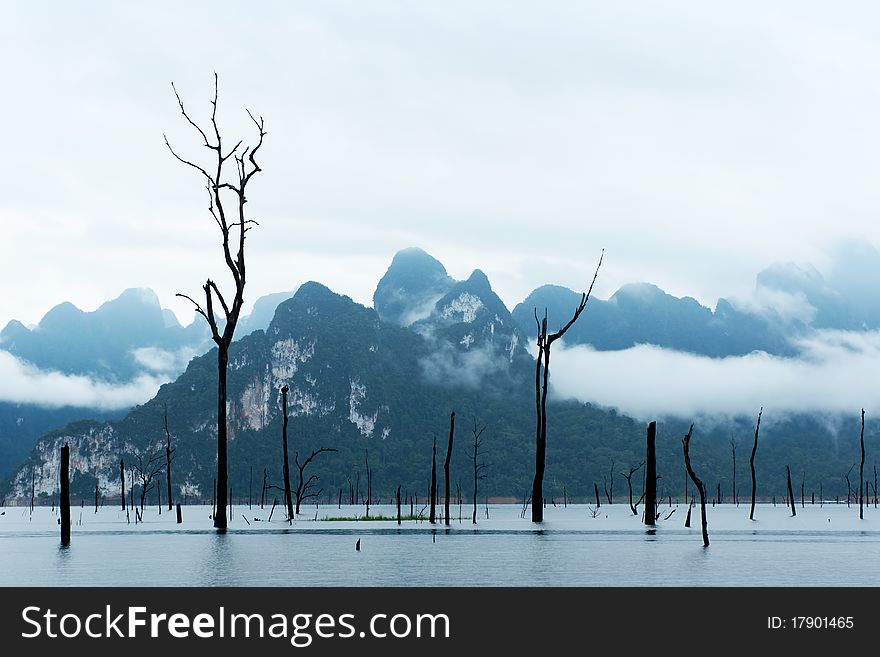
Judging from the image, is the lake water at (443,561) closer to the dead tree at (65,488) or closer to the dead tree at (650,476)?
the dead tree at (65,488)

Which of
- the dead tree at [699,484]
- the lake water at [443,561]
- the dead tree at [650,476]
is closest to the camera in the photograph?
the lake water at [443,561]

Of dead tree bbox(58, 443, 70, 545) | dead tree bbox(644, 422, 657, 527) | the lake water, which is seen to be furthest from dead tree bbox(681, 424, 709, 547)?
dead tree bbox(58, 443, 70, 545)

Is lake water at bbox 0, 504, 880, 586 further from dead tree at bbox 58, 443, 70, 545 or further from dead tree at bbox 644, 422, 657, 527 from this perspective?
dead tree at bbox 644, 422, 657, 527

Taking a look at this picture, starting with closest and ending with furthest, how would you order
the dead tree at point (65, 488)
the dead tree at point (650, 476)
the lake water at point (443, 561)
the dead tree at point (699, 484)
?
the lake water at point (443, 561)
the dead tree at point (65, 488)
the dead tree at point (699, 484)
the dead tree at point (650, 476)

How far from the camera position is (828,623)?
21969 mm

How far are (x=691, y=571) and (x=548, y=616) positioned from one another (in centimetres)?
1243

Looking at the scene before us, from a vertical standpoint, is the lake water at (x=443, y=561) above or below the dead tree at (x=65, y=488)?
below

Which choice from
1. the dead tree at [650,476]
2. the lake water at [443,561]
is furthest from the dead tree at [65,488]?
the dead tree at [650,476]

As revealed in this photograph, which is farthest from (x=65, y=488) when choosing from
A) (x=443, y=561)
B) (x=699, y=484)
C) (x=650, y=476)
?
(x=650, y=476)

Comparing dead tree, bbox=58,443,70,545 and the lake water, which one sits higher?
dead tree, bbox=58,443,70,545

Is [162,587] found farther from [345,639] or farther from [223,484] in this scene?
[223,484]

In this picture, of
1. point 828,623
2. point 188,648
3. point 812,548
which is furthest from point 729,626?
point 812,548

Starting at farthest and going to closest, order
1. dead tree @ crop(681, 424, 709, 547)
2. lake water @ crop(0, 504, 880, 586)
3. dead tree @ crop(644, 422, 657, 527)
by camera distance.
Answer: dead tree @ crop(644, 422, 657, 527) < dead tree @ crop(681, 424, 709, 547) < lake water @ crop(0, 504, 880, 586)

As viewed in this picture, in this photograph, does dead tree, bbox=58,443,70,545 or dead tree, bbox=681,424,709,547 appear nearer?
dead tree, bbox=58,443,70,545
